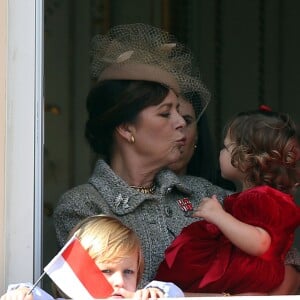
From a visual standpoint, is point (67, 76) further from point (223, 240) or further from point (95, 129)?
point (223, 240)

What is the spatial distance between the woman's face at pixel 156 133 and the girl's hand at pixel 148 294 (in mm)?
658

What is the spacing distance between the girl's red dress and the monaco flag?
18.3 inches

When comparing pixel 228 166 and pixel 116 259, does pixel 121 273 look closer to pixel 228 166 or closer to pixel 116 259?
pixel 116 259

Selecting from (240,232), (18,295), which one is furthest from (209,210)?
Result: (18,295)

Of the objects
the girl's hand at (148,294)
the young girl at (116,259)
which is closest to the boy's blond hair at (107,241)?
the young girl at (116,259)

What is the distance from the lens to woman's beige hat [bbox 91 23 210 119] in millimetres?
3289

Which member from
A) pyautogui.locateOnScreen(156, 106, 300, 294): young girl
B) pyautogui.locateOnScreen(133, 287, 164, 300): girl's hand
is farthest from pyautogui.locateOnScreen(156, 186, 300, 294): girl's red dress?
pyautogui.locateOnScreen(133, 287, 164, 300): girl's hand

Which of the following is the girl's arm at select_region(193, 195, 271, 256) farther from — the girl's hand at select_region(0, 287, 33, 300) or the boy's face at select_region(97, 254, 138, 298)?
the girl's hand at select_region(0, 287, 33, 300)

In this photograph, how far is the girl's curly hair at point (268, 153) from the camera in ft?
10.1

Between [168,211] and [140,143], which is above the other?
[140,143]

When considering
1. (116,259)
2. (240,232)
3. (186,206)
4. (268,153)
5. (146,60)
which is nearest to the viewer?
(116,259)

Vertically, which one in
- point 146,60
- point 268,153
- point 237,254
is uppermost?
point 146,60

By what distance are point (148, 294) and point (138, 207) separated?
1.85 ft

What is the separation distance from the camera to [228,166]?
10.4ft
